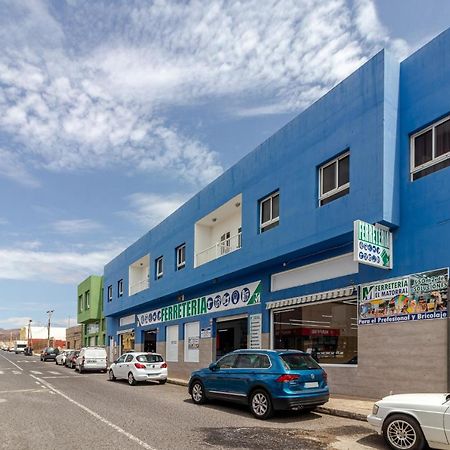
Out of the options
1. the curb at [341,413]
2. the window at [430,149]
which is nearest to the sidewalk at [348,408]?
the curb at [341,413]

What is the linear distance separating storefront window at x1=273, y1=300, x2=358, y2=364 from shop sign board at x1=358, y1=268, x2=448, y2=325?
78 cm

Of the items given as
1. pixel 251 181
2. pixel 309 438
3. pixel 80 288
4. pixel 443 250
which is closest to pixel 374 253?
pixel 443 250

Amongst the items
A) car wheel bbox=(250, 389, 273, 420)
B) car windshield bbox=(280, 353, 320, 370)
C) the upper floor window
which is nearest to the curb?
car windshield bbox=(280, 353, 320, 370)

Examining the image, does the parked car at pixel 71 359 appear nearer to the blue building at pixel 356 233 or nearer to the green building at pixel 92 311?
the green building at pixel 92 311

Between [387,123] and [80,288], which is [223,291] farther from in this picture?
[80,288]

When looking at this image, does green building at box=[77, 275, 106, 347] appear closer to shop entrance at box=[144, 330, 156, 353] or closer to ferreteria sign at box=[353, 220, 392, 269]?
shop entrance at box=[144, 330, 156, 353]

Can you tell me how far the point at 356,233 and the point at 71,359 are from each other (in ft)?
95.1

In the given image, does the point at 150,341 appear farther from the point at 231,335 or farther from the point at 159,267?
the point at 231,335

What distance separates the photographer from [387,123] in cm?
1399

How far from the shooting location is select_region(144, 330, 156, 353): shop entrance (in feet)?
109

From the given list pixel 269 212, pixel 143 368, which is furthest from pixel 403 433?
pixel 143 368

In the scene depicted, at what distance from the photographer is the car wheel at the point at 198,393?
14.2 meters

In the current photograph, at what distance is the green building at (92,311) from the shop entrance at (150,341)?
1367 centimetres

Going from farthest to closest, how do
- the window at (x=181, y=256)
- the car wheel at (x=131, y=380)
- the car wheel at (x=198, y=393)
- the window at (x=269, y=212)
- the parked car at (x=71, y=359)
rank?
the parked car at (x=71, y=359)
the window at (x=181, y=256)
the car wheel at (x=131, y=380)
the window at (x=269, y=212)
the car wheel at (x=198, y=393)
